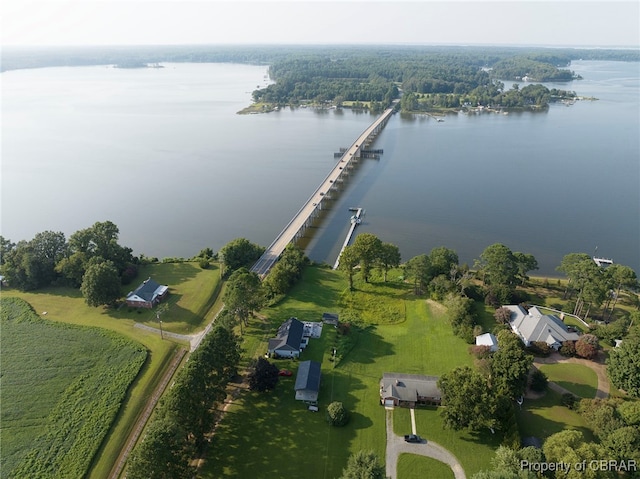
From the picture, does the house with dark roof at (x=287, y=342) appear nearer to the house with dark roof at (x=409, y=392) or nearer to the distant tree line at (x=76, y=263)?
the house with dark roof at (x=409, y=392)

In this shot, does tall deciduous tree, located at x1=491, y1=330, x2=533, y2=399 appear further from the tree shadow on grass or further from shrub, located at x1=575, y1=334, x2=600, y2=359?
the tree shadow on grass

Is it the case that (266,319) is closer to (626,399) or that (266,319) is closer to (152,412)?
(152,412)

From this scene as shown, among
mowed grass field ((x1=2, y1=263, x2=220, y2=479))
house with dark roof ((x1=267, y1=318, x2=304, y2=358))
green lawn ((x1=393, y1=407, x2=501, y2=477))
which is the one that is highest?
house with dark roof ((x1=267, y1=318, x2=304, y2=358))

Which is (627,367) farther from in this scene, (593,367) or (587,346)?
(587,346)

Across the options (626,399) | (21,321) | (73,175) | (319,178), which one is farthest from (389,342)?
(73,175)

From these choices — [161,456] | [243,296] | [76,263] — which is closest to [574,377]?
[243,296]

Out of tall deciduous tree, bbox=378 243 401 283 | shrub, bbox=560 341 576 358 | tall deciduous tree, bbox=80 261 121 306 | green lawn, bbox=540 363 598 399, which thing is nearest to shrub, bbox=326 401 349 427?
green lawn, bbox=540 363 598 399

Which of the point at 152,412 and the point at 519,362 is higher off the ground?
the point at 519,362
